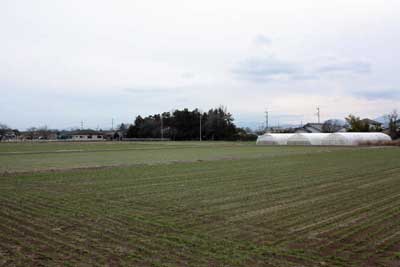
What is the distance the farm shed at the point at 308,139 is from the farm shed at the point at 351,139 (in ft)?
3.64

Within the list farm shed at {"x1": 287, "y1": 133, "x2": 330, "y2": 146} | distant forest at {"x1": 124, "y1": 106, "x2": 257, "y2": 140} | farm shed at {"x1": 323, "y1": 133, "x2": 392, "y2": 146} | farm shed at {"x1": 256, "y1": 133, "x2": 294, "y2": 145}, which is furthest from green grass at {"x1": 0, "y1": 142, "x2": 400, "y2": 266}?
distant forest at {"x1": 124, "y1": 106, "x2": 257, "y2": 140}

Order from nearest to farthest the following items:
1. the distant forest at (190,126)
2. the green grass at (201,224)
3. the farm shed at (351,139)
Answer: the green grass at (201,224) → the farm shed at (351,139) → the distant forest at (190,126)

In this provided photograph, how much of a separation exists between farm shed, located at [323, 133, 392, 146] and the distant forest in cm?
3473

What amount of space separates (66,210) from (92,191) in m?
3.18

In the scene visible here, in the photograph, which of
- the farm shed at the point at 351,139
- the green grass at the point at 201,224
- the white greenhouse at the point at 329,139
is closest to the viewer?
the green grass at the point at 201,224

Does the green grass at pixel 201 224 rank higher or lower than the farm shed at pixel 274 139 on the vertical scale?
lower

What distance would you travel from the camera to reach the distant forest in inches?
3701

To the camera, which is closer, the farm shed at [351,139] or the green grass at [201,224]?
the green grass at [201,224]

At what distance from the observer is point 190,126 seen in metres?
98.6

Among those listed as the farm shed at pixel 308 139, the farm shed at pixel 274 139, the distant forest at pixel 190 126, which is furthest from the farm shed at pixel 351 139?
the distant forest at pixel 190 126

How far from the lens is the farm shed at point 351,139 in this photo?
5519cm

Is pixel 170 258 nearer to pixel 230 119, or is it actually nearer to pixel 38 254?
pixel 38 254

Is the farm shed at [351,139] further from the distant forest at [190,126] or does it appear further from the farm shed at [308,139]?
the distant forest at [190,126]

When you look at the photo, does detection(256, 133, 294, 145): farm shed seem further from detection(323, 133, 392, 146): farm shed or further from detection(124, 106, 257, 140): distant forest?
detection(124, 106, 257, 140): distant forest
